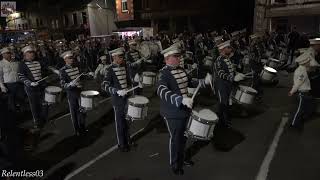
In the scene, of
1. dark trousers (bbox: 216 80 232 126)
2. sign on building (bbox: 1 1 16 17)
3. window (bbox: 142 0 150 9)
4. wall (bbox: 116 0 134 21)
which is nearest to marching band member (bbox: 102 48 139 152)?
dark trousers (bbox: 216 80 232 126)

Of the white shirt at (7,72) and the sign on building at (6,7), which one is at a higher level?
the sign on building at (6,7)

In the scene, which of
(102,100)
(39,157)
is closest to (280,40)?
(102,100)

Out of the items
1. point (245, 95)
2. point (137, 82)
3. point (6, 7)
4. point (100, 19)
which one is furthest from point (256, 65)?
point (100, 19)

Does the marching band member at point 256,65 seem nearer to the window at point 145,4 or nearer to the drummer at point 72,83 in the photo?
the drummer at point 72,83

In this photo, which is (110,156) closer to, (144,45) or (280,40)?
(144,45)

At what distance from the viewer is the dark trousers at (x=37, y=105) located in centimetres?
888

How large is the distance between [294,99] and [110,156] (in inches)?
260

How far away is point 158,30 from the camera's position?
113 ft

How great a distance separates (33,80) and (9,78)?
6.77ft

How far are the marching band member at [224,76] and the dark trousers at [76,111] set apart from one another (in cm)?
317

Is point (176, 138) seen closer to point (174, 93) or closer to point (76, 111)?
point (174, 93)

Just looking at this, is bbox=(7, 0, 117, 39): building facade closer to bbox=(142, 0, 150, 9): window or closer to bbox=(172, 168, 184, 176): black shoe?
bbox=(142, 0, 150, 9): window

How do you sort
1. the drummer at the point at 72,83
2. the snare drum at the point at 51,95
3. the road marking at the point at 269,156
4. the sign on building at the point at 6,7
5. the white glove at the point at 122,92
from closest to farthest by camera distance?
the road marking at the point at 269,156, the white glove at the point at 122,92, the drummer at the point at 72,83, the snare drum at the point at 51,95, the sign on building at the point at 6,7

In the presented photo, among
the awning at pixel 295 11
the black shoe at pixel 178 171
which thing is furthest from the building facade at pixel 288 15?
the black shoe at pixel 178 171
